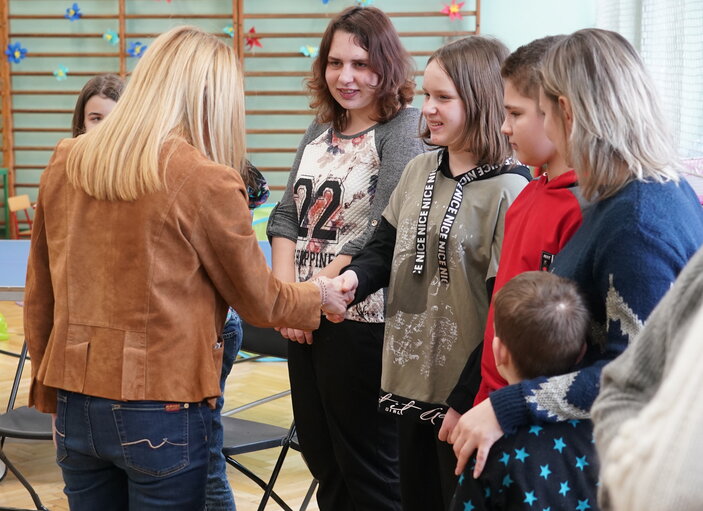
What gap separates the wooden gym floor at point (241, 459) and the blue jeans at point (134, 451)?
140 cm

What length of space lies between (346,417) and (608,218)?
1085mm

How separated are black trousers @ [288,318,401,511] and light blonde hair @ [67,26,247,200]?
0.60 m

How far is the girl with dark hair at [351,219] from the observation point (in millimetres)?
2086

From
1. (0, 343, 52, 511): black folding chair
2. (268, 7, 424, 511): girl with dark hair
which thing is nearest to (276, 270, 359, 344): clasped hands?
(268, 7, 424, 511): girl with dark hair

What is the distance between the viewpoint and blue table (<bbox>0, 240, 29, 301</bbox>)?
2.98 meters

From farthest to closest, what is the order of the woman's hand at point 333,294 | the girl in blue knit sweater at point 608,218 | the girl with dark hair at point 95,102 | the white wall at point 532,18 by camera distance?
the white wall at point 532,18 < the girl with dark hair at point 95,102 < the woman's hand at point 333,294 < the girl in blue knit sweater at point 608,218

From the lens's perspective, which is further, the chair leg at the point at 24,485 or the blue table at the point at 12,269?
the blue table at the point at 12,269

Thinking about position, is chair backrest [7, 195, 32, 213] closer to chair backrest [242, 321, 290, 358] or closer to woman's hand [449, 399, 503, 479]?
chair backrest [242, 321, 290, 358]

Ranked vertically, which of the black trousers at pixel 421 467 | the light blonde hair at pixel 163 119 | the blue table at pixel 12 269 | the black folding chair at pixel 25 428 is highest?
the light blonde hair at pixel 163 119

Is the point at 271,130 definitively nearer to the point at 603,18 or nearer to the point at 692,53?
the point at 603,18

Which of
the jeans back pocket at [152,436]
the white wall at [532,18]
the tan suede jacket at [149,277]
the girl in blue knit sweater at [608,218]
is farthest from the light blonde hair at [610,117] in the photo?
the white wall at [532,18]

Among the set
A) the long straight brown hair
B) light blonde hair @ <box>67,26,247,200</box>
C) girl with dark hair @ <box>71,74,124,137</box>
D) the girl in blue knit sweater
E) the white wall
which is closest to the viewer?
the girl in blue knit sweater

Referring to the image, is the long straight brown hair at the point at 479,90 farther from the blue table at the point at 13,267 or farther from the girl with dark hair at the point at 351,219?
the blue table at the point at 13,267

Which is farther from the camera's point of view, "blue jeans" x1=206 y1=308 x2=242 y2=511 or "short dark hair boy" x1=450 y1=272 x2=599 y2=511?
"blue jeans" x1=206 y1=308 x2=242 y2=511
